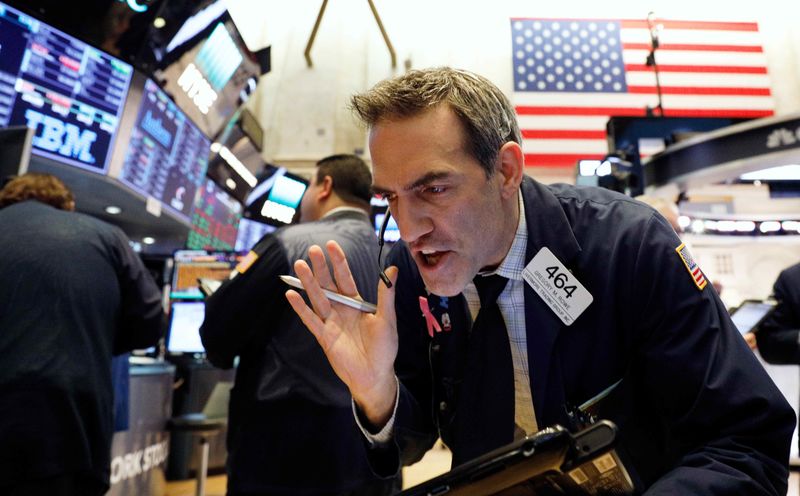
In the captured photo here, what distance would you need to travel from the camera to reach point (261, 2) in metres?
7.22

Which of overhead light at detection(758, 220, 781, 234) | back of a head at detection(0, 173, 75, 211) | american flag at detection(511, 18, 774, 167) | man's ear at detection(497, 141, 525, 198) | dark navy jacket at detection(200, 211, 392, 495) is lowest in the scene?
dark navy jacket at detection(200, 211, 392, 495)

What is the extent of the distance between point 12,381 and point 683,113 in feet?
23.2

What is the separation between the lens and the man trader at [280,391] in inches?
67.0

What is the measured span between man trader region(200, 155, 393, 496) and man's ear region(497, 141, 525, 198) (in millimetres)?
953

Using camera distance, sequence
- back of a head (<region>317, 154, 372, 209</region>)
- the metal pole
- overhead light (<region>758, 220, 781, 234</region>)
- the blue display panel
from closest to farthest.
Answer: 1. back of a head (<region>317, 154, 372, 209</region>)
2. the blue display panel
3. the metal pole
4. overhead light (<region>758, 220, 781, 234</region>)

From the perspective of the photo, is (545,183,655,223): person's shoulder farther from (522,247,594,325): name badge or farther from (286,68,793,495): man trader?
(522,247,594,325): name badge

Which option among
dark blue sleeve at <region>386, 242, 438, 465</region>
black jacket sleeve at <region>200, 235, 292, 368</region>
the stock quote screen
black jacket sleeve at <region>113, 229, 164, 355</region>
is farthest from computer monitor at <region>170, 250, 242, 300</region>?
dark blue sleeve at <region>386, 242, 438, 465</region>

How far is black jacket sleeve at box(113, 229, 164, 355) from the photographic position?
2102mm

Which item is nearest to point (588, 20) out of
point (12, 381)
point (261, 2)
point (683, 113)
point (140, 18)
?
point (683, 113)

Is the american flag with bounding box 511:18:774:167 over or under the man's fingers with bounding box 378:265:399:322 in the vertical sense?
over

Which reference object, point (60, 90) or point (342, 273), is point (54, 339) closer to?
point (342, 273)

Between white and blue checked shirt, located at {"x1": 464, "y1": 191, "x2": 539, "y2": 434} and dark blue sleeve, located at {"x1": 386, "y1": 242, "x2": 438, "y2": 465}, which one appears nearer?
white and blue checked shirt, located at {"x1": 464, "y1": 191, "x2": 539, "y2": 434}

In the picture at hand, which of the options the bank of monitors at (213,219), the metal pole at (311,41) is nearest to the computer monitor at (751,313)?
Result: the bank of monitors at (213,219)

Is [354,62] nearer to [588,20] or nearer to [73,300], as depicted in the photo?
[588,20]
